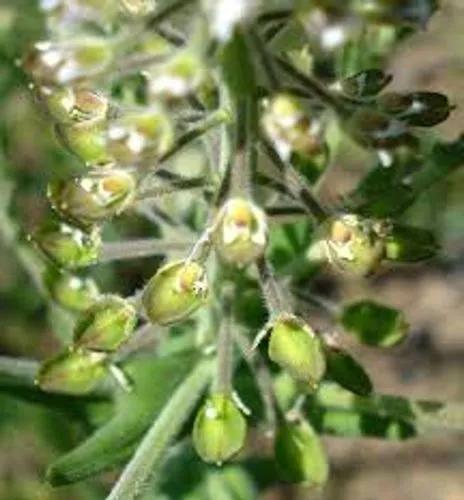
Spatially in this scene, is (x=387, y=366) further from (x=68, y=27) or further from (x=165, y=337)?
(x=68, y=27)

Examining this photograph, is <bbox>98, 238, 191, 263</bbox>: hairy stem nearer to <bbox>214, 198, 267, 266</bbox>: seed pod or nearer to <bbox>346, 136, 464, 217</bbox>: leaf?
<bbox>346, 136, 464, 217</bbox>: leaf

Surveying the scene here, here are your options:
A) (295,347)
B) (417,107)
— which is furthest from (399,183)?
(295,347)

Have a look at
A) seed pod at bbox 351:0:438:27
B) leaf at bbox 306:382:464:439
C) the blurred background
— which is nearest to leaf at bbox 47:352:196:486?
A: leaf at bbox 306:382:464:439

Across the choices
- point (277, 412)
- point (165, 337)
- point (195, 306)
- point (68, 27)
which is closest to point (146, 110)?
point (68, 27)

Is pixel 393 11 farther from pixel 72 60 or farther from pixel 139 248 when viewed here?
pixel 139 248

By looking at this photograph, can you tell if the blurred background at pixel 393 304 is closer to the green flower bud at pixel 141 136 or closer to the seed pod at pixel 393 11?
the green flower bud at pixel 141 136

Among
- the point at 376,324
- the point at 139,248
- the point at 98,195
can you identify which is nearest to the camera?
the point at 98,195
